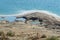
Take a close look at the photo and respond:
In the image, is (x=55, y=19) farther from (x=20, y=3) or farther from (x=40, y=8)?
(x=20, y=3)

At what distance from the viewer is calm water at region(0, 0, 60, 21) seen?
30666 millimetres

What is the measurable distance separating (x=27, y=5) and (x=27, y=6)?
1.47 ft

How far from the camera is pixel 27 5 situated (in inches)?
1266

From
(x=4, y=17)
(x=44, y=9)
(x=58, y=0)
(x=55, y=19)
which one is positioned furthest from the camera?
(x=58, y=0)

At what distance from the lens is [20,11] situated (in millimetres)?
30422

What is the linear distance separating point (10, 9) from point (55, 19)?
6875 millimetres

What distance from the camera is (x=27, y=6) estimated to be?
31734 millimetres

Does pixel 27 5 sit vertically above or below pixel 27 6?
above

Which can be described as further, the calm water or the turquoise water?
the turquoise water

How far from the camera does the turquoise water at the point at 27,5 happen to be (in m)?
30.8

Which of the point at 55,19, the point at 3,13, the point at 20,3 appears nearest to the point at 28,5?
the point at 20,3

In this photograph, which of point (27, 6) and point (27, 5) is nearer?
point (27, 6)

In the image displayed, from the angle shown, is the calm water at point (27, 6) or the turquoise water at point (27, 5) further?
the turquoise water at point (27, 5)

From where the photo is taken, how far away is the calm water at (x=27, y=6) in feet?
101
